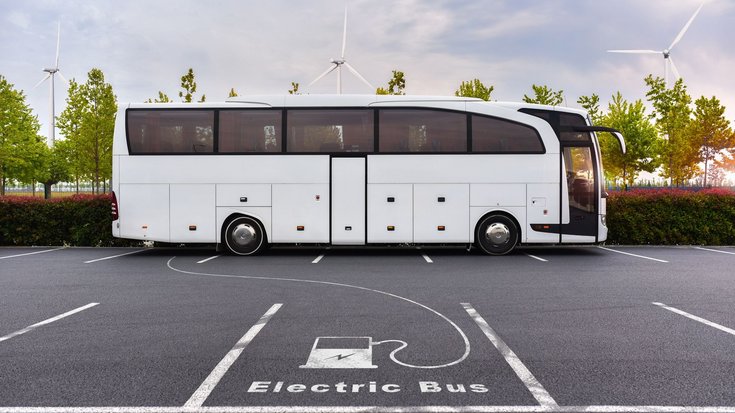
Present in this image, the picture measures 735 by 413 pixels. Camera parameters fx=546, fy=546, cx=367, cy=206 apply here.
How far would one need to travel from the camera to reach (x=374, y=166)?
13398 mm

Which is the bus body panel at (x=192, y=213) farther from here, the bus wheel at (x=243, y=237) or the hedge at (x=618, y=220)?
the hedge at (x=618, y=220)

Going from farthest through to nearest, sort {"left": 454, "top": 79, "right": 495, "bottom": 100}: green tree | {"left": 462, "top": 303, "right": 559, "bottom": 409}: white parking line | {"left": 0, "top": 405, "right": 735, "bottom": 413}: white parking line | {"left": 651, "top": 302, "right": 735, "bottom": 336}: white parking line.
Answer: {"left": 454, "top": 79, "right": 495, "bottom": 100}: green tree → {"left": 651, "top": 302, "right": 735, "bottom": 336}: white parking line → {"left": 462, "top": 303, "right": 559, "bottom": 409}: white parking line → {"left": 0, "top": 405, "right": 735, "bottom": 413}: white parking line

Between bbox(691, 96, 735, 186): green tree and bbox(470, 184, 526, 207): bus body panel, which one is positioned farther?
bbox(691, 96, 735, 186): green tree

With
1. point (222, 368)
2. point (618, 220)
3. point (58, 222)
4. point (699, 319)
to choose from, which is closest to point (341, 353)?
point (222, 368)

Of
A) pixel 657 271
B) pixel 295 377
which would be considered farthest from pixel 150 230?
pixel 657 271

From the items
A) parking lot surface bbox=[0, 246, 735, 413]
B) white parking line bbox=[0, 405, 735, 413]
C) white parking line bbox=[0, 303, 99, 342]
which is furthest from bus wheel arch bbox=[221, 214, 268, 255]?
white parking line bbox=[0, 405, 735, 413]

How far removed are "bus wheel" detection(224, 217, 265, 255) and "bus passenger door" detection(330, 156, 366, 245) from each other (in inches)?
74.6

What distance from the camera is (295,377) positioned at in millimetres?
4359

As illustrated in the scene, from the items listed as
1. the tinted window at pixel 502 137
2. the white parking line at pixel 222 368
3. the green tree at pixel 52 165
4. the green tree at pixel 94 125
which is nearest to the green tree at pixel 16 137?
the green tree at pixel 52 165

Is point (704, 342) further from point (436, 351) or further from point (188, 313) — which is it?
point (188, 313)

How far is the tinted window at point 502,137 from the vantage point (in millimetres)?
13344

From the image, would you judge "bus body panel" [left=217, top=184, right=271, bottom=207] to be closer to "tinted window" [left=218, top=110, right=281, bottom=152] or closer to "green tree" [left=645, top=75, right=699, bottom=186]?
"tinted window" [left=218, top=110, right=281, bottom=152]

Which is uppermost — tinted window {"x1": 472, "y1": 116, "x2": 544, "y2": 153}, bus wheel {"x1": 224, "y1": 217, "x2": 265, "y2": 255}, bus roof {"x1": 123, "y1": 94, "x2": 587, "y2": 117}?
bus roof {"x1": 123, "y1": 94, "x2": 587, "y2": 117}

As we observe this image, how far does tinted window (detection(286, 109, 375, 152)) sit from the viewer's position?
43.8ft
